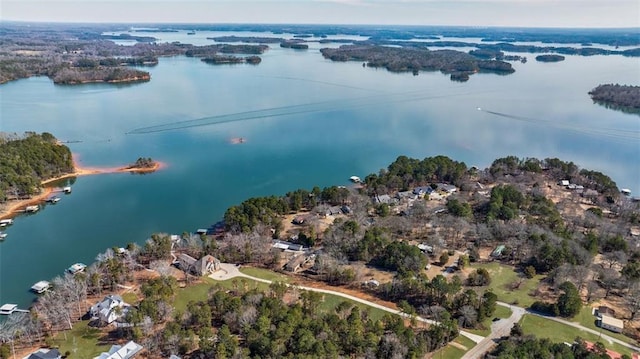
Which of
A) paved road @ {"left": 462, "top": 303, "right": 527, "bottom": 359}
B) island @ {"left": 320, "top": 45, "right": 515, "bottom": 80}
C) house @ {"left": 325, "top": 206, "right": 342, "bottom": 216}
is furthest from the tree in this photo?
island @ {"left": 320, "top": 45, "right": 515, "bottom": 80}

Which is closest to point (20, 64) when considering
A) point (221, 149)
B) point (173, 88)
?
point (173, 88)

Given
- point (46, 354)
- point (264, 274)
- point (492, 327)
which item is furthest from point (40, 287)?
point (492, 327)

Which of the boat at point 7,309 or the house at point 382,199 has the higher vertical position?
the house at point 382,199

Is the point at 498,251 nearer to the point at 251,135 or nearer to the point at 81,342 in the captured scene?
the point at 81,342

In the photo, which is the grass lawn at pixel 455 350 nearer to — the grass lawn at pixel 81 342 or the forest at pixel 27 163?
the grass lawn at pixel 81 342

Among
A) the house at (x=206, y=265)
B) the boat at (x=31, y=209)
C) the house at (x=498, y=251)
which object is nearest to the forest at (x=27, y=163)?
the boat at (x=31, y=209)

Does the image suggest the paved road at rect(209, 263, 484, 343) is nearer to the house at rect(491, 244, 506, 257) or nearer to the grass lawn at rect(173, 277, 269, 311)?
the grass lawn at rect(173, 277, 269, 311)
